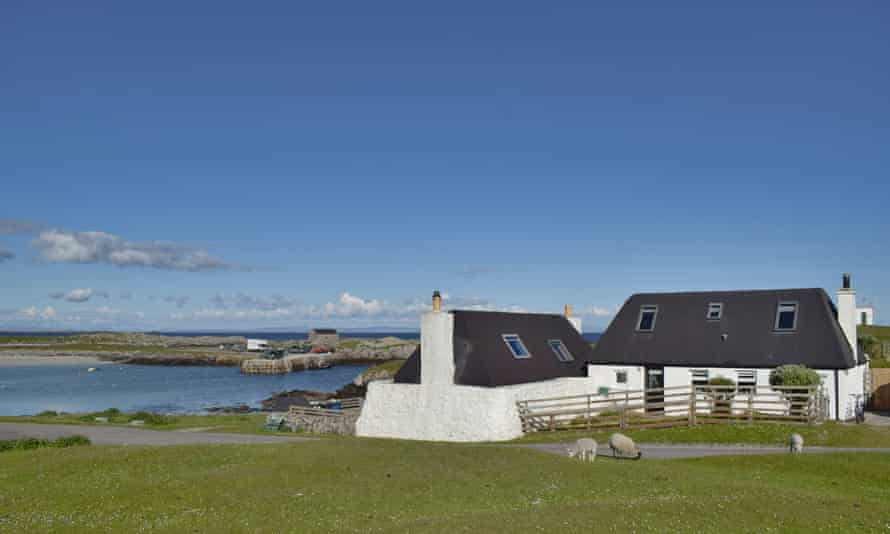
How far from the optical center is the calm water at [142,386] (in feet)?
260

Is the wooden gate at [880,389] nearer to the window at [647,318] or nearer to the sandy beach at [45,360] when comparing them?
the window at [647,318]

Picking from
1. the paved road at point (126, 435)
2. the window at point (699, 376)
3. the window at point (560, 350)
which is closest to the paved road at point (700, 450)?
the window at point (699, 376)

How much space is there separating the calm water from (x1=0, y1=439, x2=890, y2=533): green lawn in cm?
5136

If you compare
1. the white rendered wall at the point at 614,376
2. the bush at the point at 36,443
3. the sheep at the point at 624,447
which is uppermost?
the white rendered wall at the point at 614,376

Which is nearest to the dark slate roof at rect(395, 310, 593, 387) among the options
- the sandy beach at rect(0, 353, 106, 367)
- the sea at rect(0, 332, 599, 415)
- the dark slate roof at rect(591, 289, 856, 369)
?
the dark slate roof at rect(591, 289, 856, 369)

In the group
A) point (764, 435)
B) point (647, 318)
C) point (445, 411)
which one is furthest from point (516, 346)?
point (764, 435)

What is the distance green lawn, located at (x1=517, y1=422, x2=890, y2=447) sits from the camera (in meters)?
28.6

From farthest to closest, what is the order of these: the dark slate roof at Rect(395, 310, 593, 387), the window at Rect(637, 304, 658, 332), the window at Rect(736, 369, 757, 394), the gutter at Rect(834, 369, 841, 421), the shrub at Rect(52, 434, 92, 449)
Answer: the window at Rect(637, 304, 658, 332) → the window at Rect(736, 369, 757, 394) → the dark slate roof at Rect(395, 310, 593, 387) → the gutter at Rect(834, 369, 841, 421) → the shrub at Rect(52, 434, 92, 449)

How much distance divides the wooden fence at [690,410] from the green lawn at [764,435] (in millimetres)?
956

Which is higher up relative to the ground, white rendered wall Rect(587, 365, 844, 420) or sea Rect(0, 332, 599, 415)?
white rendered wall Rect(587, 365, 844, 420)

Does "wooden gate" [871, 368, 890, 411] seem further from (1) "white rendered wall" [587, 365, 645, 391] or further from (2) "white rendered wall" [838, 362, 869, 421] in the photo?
(1) "white rendered wall" [587, 365, 645, 391]

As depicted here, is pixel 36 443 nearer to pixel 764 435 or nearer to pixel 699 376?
pixel 764 435

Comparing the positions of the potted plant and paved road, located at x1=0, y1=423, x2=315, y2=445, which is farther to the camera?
the potted plant

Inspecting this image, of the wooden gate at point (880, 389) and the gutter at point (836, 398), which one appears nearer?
the gutter at point (836, 398)
